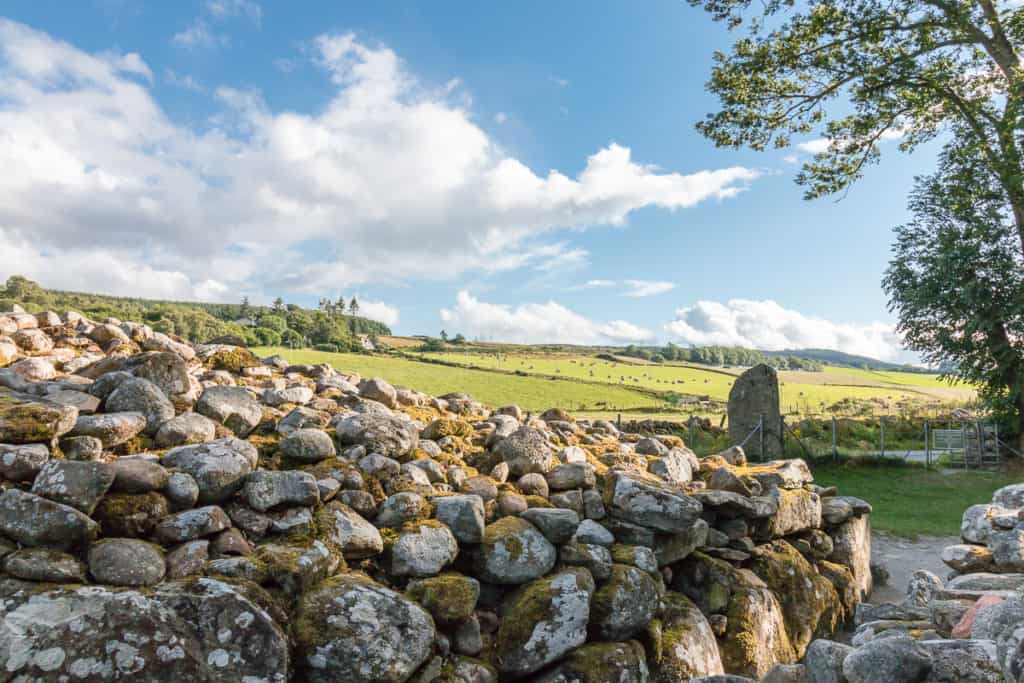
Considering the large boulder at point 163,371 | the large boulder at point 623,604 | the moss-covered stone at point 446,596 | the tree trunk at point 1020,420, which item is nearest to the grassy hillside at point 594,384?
the tree trunk at point 1020,420

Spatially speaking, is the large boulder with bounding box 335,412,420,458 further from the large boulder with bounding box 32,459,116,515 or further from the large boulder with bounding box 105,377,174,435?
the large boulder with bounding box 32,459,116,515

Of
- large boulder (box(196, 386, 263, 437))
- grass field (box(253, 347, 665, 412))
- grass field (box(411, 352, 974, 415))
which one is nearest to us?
large boulder (box(196, 386, 263, 437))

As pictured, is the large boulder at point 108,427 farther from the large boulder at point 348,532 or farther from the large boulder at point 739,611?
the large boulder at point 739,611

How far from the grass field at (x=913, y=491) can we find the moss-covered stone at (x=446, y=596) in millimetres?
12115

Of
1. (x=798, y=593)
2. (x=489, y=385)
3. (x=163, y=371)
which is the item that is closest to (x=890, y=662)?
(x=798, y=593)

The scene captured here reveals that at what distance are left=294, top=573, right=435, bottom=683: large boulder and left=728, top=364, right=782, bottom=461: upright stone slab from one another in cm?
1797

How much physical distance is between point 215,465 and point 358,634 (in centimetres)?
182

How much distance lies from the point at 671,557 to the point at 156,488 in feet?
16.6

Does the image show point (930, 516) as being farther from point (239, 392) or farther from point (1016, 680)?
point (239, 392)

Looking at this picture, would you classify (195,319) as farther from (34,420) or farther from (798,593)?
(798,593)

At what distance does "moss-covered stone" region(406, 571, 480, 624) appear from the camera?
4680 mm

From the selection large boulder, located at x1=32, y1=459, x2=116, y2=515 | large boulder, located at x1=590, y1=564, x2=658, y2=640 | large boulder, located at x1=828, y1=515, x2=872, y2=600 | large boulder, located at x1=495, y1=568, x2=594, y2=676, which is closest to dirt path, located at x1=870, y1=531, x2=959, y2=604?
large boulder, located at x1=828, y1=515, x2=872, y2=600

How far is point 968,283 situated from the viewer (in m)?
21.9

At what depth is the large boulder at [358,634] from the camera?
13.2ft
